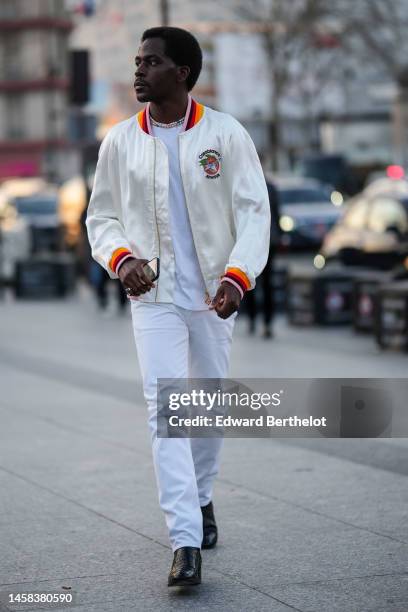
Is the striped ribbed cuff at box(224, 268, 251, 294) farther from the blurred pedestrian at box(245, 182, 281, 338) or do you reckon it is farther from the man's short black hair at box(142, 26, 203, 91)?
the blurred pedestrian at box(245, 182, 281, 338)

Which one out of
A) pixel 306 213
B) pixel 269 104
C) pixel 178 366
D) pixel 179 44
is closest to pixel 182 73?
pixel 179 44

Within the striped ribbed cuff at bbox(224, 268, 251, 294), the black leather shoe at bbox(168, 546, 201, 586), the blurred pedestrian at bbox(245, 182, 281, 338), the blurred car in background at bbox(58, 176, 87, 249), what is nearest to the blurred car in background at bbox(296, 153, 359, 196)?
the blurred car in background at bbox(58, 176, 87, 249)

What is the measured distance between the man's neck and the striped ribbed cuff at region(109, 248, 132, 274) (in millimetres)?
479

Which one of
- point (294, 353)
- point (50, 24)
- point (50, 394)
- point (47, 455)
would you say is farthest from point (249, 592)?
point (50, 24)

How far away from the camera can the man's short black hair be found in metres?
5.57

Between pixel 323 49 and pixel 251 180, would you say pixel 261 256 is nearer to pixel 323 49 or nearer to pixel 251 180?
pixel 251 180

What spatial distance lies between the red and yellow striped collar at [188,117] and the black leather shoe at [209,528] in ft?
4.68

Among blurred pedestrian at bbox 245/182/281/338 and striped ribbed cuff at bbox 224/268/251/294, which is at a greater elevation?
striped ribbed cuff at bbox 224/268/251/294

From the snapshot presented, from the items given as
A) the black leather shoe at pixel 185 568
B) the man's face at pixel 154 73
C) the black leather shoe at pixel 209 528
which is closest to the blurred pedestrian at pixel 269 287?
the black leather shoe at pixel 209 528

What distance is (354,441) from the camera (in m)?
8.47

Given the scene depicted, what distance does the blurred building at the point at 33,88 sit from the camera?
94875mm

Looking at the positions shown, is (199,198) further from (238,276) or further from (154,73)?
(154,73)

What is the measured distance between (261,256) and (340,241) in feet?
44.7

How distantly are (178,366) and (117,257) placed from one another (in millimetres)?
433
